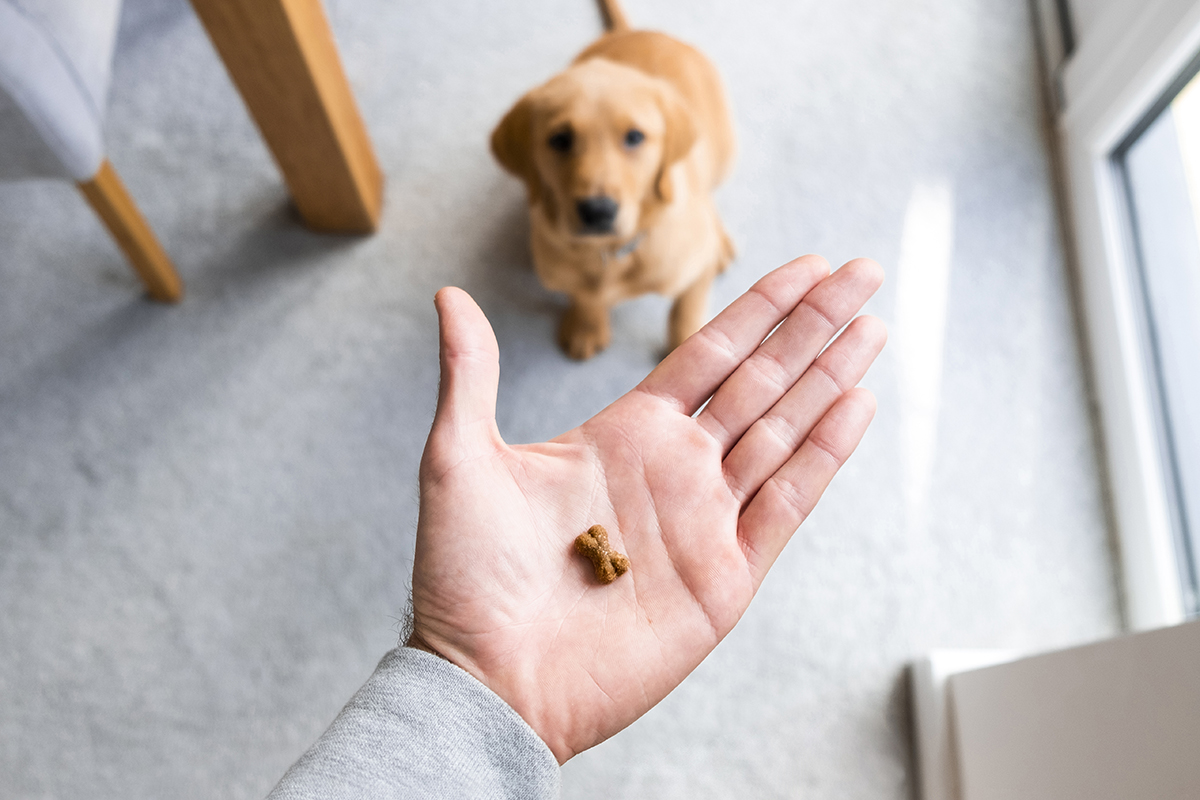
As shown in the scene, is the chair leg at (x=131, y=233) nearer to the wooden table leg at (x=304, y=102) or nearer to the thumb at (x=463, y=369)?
the wooden table leg at (x=304, y=102)

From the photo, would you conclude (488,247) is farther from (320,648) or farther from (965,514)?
(965,514)

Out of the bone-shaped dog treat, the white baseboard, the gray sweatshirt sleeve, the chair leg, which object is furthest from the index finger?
the chair leg

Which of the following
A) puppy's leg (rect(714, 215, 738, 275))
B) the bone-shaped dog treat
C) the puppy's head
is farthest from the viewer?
puppy's leg (rect(714, 215, 738, 275))

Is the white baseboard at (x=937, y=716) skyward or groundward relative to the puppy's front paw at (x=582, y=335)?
groundward

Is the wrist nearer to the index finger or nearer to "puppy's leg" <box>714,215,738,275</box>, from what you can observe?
the index finger

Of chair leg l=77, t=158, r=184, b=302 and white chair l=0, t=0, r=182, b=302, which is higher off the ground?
white chair l=0, t=0, r=182, b=302

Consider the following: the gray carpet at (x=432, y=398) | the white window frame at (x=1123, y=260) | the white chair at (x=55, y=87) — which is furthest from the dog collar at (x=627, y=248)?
the white window frame at (x=1123, y=260)
